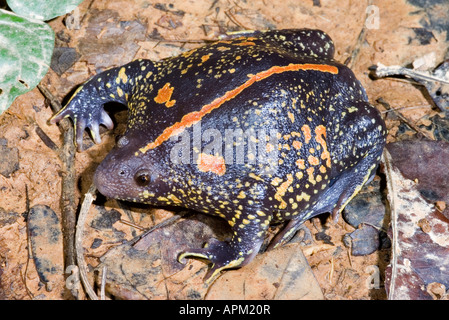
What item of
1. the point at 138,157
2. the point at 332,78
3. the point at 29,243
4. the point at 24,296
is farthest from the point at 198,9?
the point at 24,296

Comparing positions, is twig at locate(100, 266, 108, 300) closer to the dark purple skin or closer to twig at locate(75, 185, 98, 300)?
twig at locate(75, 185, 98, 300)

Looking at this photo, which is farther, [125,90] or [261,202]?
[125,90]

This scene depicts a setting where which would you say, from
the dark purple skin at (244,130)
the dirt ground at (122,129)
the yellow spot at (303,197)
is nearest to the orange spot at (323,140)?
the dark purple skin at (244,130)

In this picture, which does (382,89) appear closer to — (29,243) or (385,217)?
(385,217)

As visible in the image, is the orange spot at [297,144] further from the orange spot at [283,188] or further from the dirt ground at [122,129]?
the dirt ground at [122,129]

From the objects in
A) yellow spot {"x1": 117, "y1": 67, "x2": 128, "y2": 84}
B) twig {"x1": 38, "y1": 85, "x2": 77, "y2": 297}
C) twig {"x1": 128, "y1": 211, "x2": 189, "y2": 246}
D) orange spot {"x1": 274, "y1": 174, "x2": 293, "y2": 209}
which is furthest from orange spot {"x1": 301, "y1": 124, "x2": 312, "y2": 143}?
twig {"x1": 38, "y1": 85, "x2": 77, "y2": 297}

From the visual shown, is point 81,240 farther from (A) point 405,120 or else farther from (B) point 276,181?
(A) point 405,120

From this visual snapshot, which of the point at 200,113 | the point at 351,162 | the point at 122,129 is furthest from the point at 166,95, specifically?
the point at 351,162
